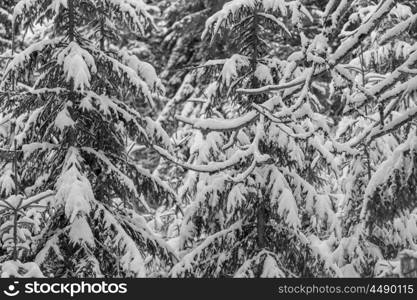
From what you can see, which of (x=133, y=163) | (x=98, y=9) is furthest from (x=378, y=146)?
(x=98, y=9)

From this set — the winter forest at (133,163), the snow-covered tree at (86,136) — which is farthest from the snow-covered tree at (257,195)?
the snow-covered tree at (86,136)

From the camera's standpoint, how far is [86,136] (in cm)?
826

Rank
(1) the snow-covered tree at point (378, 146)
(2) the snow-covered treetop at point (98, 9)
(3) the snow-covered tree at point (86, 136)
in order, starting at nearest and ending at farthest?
(1) the snow-covered tree at point (378, 146) → (3) the snow-covered tree at point (86, 136) → (2) the snow-covered treetop at point (98, 9)

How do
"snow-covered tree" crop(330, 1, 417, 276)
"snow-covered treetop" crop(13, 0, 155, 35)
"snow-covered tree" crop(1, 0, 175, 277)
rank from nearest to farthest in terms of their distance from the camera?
"snow-covered tree" crop(330, 1, 417, 276) → "snow-covered tree" crop(1, 0, 175, 277) → "snow-covered treetop" crop(13, 0, 155, 35)

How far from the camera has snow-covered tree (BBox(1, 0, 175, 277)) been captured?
24.5 ft

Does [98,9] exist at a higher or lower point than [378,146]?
higher

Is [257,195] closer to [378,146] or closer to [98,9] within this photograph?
[98,9]

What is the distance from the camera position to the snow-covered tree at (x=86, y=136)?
24.5ft

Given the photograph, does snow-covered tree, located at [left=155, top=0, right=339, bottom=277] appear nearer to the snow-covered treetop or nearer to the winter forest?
the winter forest

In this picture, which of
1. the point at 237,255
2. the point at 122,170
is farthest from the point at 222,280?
the point at 122,170

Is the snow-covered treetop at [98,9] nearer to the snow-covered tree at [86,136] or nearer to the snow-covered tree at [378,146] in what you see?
the snow-covered tree at [86,136]

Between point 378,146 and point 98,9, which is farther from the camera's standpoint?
point 378,146

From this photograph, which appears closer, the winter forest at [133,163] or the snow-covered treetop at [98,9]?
the winter forest at [133,163]

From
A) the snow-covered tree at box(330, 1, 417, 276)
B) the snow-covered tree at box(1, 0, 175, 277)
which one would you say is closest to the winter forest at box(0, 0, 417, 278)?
the snow-covered tree at box(1, 0, 175, 277)
